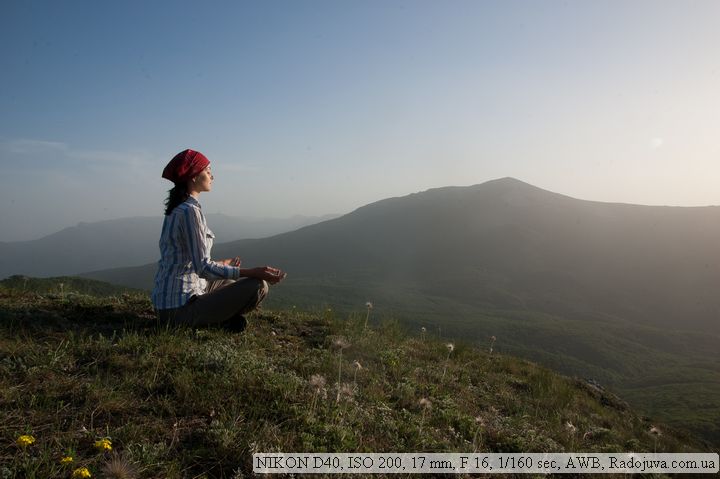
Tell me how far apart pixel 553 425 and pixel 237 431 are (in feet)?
15.3

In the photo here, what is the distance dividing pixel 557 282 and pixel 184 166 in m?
157

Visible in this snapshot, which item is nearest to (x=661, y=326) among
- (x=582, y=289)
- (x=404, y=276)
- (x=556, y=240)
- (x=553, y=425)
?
(x=582, y=289)

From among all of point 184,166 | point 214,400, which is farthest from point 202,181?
point 214,400

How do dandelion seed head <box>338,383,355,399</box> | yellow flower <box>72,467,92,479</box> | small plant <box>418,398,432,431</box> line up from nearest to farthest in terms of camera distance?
yellow flower <box>72,467,92,479</box>
small plant <box>418,398,432,431</box>
dandelion seed head <box>338,383,355,399</box>

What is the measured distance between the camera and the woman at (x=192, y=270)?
5.25m

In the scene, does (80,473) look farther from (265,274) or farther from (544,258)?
(544,258)

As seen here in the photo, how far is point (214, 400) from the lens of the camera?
3.92 m

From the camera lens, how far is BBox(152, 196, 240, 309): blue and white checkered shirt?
17.1ft

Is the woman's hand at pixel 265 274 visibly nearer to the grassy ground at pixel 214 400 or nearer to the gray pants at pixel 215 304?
the gray pants at pixel 215 304

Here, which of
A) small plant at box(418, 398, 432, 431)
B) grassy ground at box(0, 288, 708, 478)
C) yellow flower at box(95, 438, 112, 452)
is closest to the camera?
yellow flower at box(95, 438, 112, 452)

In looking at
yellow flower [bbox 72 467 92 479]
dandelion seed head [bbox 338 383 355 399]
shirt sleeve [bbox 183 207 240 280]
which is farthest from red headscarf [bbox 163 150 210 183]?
yellow flower [bbox 72 467 92 479]

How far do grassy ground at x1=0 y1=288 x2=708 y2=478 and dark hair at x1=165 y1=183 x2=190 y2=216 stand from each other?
1566mm

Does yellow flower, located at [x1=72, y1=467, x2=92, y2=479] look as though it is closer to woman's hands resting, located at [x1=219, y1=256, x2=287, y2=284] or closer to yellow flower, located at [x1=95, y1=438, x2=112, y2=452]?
yellow flower, located at [x1=95, y1=438, x2=112, y2=452]

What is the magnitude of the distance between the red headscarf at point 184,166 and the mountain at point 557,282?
239 feet
